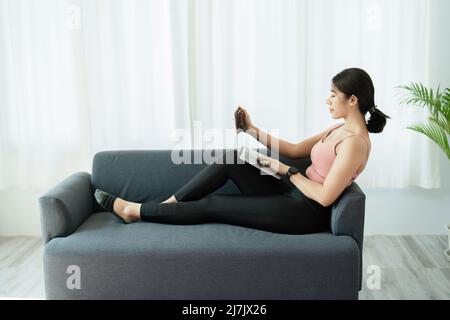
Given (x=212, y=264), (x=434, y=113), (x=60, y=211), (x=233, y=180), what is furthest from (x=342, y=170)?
(x=60, y=211)

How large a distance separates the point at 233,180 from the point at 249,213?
26cm

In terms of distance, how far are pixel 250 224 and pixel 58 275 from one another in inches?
35.7

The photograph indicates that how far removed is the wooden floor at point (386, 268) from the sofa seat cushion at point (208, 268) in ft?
1.48

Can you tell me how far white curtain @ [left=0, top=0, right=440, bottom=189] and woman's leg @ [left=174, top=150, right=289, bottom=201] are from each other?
0.81 meters

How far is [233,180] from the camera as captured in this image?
2.68m

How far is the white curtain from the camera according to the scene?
3.31 metres

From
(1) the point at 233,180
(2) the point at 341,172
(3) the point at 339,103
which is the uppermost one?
(3) the point at 339,103

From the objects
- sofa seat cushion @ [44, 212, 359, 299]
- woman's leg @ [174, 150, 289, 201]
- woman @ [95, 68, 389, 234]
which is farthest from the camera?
woman's leg @ [174, 150, 289, 201]

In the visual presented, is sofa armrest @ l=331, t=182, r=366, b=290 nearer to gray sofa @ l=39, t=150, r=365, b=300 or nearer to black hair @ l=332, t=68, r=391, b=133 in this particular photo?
gray sofa @ l=39, t=150, r=365, b=300

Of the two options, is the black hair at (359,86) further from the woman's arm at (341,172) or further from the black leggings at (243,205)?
the black leggings at (243,205)

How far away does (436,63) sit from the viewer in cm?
337

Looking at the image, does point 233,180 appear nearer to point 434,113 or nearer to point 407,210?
point 434,113

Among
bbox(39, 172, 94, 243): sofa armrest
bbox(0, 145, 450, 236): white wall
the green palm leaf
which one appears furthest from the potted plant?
bbox(39, 172, 94, 243): sofa armrest

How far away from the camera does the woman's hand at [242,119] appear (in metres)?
2.85
